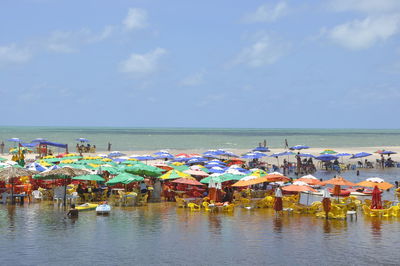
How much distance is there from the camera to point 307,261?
13453 mm

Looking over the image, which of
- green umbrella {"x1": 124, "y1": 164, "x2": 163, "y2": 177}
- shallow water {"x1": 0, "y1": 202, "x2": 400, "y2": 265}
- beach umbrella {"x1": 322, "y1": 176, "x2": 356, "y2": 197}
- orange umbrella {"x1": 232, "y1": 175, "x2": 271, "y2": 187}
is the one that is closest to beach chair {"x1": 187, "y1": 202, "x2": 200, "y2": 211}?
shallow water {"x1": 0, "y1": 202, "x2": 400, "y2": 265}

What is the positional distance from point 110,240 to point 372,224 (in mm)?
9970

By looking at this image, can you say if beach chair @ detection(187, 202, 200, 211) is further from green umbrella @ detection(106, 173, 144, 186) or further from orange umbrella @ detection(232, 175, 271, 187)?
green umbrella @ detection(106, 173, 144, 186)

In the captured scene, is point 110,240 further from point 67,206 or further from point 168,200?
point 168,200

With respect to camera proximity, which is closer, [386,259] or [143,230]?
[386,259]

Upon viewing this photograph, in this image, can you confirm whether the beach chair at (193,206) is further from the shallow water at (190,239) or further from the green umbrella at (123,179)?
the green umbrella at (123,179)

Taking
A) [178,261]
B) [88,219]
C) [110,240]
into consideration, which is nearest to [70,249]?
[110,240]

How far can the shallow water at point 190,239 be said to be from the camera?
45.0ft

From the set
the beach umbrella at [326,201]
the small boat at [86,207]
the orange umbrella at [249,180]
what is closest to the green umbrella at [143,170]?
the small boat at [86,207]

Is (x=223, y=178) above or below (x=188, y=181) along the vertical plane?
above

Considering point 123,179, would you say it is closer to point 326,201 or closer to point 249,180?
point 249,180

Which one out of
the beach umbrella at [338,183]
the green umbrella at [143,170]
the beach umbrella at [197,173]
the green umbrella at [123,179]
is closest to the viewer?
the beach umbrella at [338,183]

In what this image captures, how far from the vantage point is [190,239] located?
16.1 metres

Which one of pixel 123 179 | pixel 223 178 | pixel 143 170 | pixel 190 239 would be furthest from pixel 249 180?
pixel 190 239
